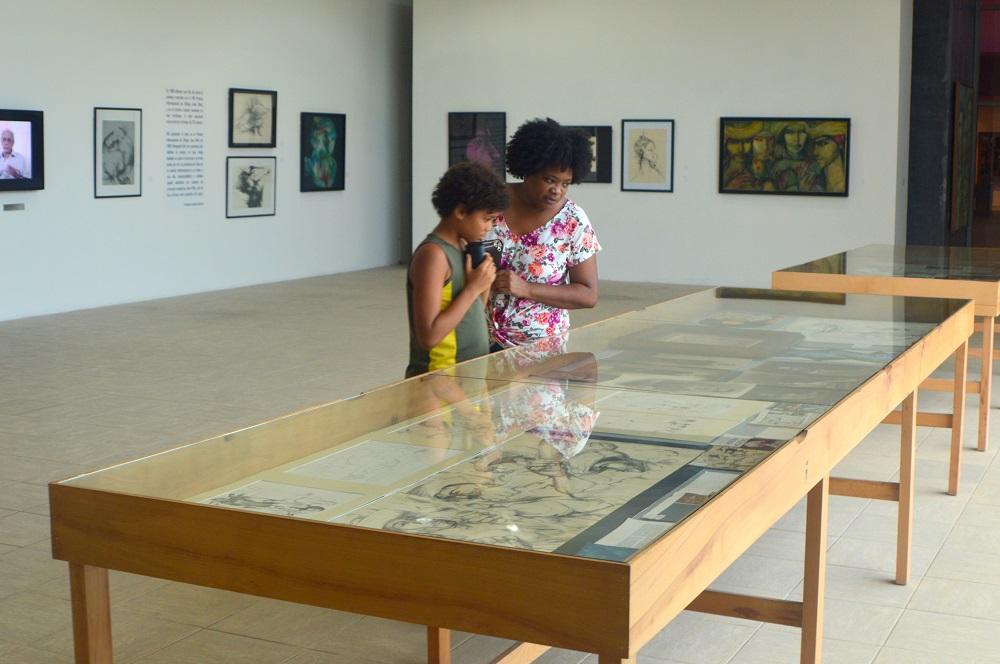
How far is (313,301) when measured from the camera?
1428cm

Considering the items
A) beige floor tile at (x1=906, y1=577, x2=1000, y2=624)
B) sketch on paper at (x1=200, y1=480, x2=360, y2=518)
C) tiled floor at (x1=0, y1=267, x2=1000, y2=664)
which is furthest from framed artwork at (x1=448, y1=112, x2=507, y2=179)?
sketch on paper at (x1=200, y1=480, x2=360, y2=518)

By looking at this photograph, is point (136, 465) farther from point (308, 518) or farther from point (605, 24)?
point (605, 24)

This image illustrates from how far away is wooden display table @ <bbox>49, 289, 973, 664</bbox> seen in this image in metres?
2.00

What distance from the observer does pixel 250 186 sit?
1588 cm

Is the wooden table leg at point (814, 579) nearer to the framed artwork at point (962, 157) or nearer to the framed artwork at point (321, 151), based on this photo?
the framed artwork at point (321, 151)

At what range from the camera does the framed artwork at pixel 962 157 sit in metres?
16.4

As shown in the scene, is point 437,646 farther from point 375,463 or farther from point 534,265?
point 534,265

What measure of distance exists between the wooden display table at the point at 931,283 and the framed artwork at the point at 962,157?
973 centimetres

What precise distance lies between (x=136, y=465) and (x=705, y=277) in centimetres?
1437

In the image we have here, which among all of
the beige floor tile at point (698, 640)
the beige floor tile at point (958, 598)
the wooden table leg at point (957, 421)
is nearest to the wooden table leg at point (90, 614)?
the beige floor tile at point (698, 640)

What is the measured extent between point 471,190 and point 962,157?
1489 centimetres

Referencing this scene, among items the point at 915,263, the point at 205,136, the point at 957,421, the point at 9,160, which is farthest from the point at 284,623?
the point at 205,136

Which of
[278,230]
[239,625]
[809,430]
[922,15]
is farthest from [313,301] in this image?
[809,430]

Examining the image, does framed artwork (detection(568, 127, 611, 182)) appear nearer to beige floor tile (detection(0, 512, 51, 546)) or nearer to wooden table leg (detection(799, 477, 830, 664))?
beige floor tile (detection(0, 512, 51, 546))
